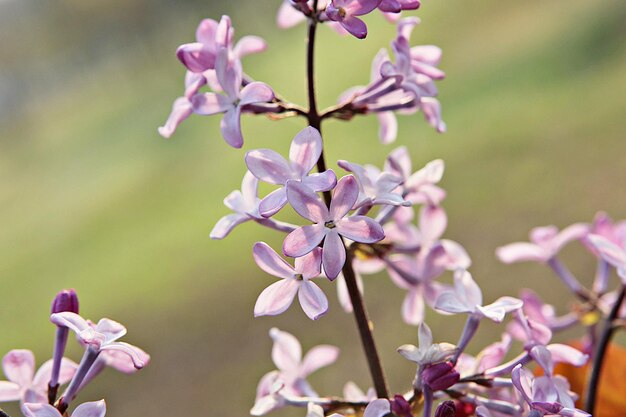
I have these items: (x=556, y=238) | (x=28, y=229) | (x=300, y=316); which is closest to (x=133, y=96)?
(x=28, y=229)

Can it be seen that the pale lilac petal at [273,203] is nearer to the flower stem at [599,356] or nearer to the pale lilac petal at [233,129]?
the pale lilac petal at [233,129]

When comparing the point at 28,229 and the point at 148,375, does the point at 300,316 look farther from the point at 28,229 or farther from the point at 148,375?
the point at 28,229

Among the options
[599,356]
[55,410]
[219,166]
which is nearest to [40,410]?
[55,410]

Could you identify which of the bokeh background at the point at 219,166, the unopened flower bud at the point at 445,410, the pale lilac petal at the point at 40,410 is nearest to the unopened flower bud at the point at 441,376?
the unopened flower bud at the point at 445,410

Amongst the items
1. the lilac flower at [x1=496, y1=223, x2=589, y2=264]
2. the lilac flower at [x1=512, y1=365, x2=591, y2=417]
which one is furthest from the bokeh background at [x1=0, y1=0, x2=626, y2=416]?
the lilac flower at [x1=512, y1=365, x2=591, y2=417]

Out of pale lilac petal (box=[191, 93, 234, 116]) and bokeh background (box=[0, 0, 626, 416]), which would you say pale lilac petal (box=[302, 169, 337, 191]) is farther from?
bokeh background (box=[0, 0, 626, 416])

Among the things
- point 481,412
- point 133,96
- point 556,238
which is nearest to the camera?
point 481,412

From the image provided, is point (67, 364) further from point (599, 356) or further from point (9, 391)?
point (599, 356)
